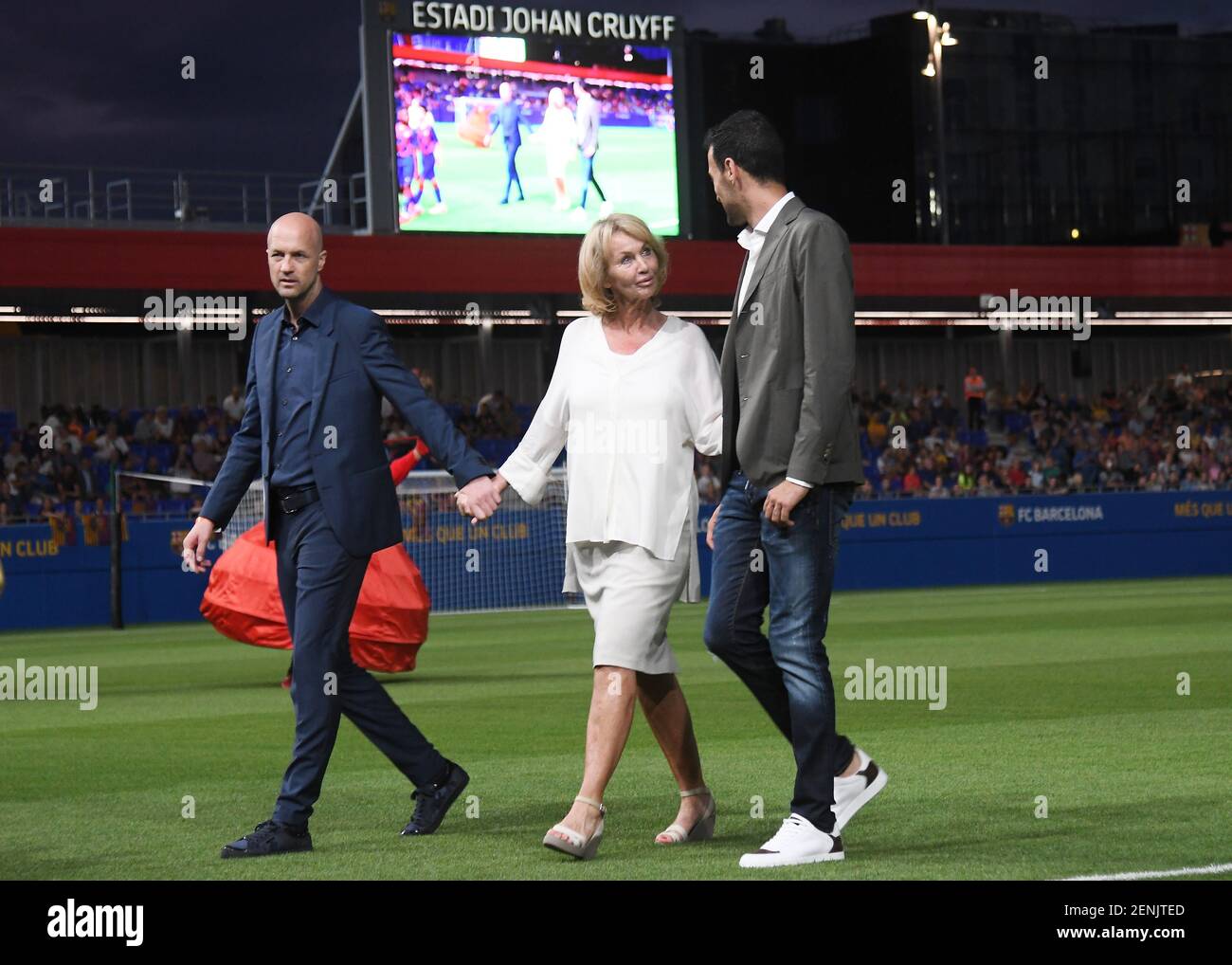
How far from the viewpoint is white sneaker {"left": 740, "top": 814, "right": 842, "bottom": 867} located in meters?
5.99

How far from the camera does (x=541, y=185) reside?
1294 inches

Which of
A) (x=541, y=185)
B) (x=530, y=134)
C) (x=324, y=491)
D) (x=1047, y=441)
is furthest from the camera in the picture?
(x=1047, y=441)

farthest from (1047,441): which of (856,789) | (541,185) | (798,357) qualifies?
(798,357)

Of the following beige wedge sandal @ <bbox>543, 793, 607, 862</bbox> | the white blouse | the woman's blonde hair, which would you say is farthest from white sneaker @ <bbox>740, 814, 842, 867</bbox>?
the woman's blonde hair

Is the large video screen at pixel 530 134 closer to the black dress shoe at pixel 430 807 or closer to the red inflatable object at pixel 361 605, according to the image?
the red inflatable object at pixel 361 605

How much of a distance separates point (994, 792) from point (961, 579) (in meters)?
24.3

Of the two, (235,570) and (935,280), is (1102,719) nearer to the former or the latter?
(235,570)

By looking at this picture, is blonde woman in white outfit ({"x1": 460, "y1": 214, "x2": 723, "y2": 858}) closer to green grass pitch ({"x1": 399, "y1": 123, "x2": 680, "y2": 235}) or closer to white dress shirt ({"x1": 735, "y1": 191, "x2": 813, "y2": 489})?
white dress shirt ({"x1": 735, "y1": 191, "x2": 813, "y2": 489})

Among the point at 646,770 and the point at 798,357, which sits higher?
the point at 798,357

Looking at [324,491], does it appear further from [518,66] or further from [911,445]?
[911,445]

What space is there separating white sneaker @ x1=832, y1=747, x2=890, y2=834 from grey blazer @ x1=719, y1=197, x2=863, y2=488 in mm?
1049

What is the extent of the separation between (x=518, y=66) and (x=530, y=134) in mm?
1245

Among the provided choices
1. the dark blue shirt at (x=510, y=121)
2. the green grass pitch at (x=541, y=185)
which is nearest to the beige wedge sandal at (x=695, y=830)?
the green grass pitch at (x=541, y=185)
